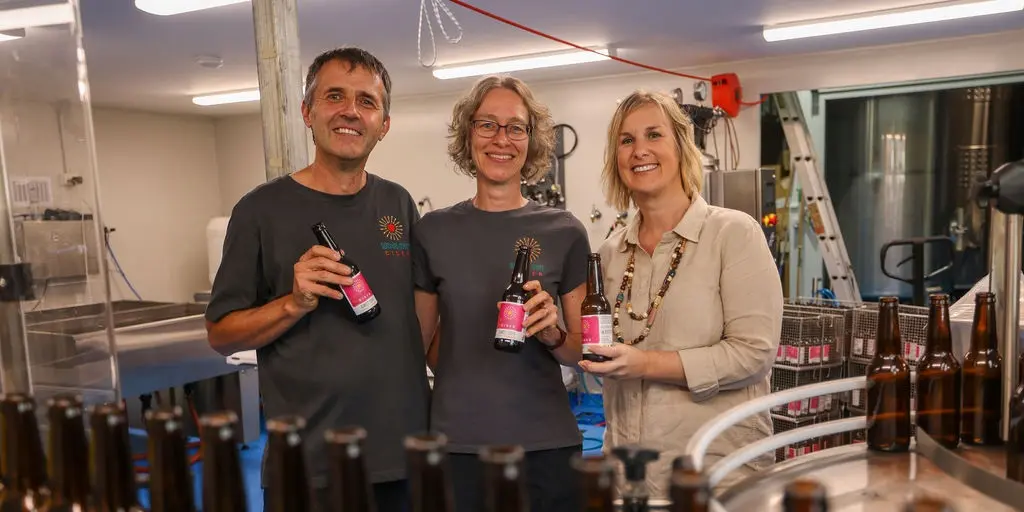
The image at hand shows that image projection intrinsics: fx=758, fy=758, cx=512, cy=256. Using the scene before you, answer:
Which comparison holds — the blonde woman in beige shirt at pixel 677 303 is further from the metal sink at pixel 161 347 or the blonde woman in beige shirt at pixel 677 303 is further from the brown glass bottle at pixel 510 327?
the metal sink at pixel 161 347

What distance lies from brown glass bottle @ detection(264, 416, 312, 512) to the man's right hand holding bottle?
2.16 feet

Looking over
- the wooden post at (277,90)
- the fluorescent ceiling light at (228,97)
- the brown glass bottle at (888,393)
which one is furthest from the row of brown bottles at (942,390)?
the fluorescent ceiling light at (228,97)

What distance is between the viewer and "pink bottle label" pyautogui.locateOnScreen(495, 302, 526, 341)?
1352mm

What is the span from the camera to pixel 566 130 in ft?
23.0

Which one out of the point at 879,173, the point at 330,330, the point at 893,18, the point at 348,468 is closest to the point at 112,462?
the point at 348,468

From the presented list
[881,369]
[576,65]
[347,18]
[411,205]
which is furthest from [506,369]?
[576,65]

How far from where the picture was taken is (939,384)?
122cm

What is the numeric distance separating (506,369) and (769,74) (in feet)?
17.3

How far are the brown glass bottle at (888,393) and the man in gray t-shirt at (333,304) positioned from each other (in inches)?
33.2

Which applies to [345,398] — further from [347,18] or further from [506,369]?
[347,18]

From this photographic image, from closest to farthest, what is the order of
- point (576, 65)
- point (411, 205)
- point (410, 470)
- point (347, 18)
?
point (410, 470)
point (411, 205)
point (347, 18)
point (576, 65)

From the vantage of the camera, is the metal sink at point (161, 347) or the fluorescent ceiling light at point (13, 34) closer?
the fluorescent ceiling light at point (13, 34)

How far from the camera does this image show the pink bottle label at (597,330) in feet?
4.33

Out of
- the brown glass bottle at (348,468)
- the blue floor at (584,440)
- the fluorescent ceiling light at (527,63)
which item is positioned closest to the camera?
the brown glass bottle at (348,468)
